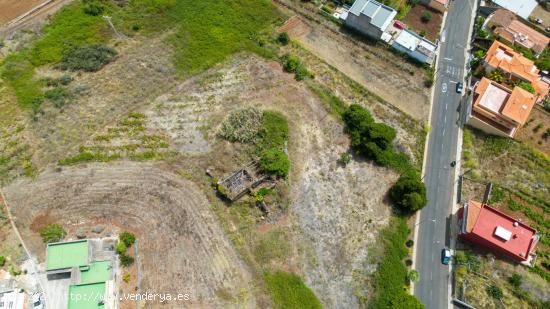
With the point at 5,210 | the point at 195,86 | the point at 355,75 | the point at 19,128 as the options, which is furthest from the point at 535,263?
the point at 19,128

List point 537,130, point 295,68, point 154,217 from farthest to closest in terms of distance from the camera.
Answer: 1. point 295,68
2. point 537,130
3. point 154,217

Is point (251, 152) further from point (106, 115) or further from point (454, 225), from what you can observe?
point (454, 225)

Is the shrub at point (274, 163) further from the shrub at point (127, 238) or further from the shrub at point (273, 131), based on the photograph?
the shrub at point (127, 238)

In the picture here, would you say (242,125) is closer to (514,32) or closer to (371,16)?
(371,16)

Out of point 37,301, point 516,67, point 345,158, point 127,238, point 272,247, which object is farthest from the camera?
point 516,67

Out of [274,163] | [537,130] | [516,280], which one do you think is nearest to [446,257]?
[516,280]

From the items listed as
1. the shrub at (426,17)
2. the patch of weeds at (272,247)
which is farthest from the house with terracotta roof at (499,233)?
the shrub at (426,17)

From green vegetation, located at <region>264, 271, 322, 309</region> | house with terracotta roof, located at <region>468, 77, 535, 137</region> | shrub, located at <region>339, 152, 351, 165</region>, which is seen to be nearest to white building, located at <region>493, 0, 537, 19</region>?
house with terracotta roof, located at <region>468, 77, 535, 137</region>
